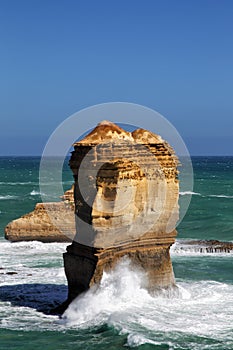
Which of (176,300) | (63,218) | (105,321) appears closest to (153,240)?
(176,300)

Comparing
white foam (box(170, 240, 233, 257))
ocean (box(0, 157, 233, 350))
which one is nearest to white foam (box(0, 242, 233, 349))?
ocean (box(0, 157, 233, 350))

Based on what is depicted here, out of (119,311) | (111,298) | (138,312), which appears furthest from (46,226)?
(138,312)

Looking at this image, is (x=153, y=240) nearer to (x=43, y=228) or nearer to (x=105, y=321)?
(x=105, y=321)

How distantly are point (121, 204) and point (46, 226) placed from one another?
17.2m

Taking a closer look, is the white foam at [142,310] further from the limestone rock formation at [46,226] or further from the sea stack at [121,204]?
the limestone rock formation at [46,226]

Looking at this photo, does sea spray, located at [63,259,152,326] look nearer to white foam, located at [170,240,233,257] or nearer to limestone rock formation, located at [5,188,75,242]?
white foam, located at [170,240,233,257]

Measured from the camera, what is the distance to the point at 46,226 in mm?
34469

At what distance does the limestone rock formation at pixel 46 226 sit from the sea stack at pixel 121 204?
15.3 m

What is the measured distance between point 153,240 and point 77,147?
399cm

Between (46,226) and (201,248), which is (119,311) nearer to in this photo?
(201,248)

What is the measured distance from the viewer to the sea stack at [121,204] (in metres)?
17.6

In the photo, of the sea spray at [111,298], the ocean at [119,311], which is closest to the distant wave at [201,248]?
the ocean at [119,311]

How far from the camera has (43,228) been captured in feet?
113

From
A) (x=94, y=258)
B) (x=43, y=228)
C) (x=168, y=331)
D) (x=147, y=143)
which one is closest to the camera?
(x=168, y=331)
